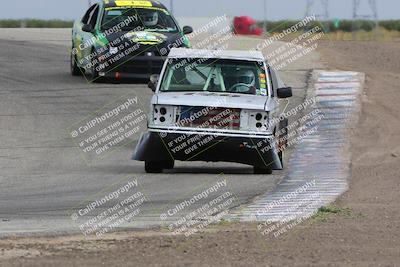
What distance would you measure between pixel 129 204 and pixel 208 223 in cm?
166

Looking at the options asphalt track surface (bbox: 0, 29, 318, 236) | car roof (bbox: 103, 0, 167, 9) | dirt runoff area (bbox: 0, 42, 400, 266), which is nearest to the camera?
dirt runoff area (bbox: 0, 42, 400, 266)

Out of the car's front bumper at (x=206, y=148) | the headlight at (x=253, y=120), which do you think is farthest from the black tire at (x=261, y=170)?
the headlight at (x=253, y=120)

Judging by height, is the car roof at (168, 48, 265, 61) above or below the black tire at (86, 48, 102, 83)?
above

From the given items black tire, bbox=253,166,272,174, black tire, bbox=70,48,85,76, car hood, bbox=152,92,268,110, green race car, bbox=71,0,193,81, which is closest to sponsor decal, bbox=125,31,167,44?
green race car, bbox=71,0,193,81

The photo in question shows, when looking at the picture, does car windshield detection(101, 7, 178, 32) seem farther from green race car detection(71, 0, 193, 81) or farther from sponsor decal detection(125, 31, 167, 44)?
sponsor decal detection(125, 31, 167, 44)

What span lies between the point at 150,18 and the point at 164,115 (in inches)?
401

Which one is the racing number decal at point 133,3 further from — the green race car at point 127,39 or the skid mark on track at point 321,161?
the skid mark on track at point 321,161

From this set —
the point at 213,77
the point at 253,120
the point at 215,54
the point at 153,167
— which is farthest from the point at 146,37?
the point at 253,120

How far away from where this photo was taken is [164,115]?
14617 mm

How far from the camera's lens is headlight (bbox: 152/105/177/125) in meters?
14.6

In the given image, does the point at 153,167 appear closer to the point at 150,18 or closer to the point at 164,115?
the point at 164,115

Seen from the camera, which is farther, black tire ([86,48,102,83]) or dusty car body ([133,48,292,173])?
black tire ([86,48,102,83])

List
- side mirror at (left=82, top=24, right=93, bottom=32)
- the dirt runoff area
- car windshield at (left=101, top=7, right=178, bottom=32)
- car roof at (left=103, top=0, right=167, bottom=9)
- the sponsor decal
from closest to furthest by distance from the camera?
the dirt runoff area, the sponsor decal, side mirror at (left=82, top=24, right=93, bottom=32), car windshield at (left=101, top=7, right=178, bottom=32), car roof at (left=103, top=0, right=167, bottom=9)

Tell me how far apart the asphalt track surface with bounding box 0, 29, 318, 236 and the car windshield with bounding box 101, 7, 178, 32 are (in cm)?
130
